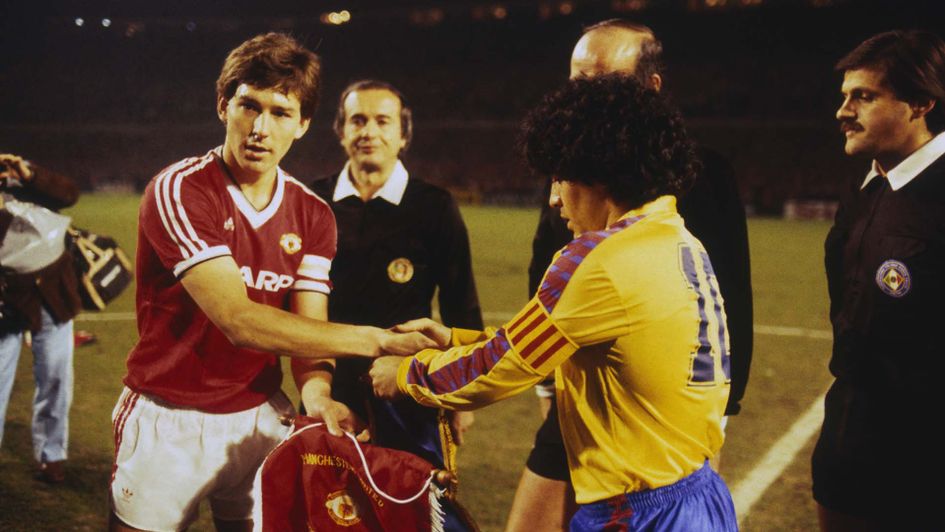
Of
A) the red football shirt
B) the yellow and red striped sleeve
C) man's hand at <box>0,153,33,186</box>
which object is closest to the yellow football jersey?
the yellow and red striped sleeve

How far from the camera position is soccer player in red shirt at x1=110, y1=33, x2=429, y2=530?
2451 millimetres

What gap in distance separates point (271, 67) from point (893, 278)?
225cm

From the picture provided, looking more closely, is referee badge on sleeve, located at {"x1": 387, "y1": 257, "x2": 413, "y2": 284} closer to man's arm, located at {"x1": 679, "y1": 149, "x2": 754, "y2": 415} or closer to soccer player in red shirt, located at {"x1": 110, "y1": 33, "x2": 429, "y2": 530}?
soccer player in red shirt, located at {"x1": 110, "y1": 33, "x2": 429, "y2": 530}

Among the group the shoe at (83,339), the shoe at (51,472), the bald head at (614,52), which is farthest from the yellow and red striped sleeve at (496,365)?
the shoe at (83,339)

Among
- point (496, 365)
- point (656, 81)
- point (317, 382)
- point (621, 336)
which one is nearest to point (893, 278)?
point (656, 81)

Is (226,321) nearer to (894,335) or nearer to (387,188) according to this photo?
(387,188)

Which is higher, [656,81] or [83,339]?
[656,81]

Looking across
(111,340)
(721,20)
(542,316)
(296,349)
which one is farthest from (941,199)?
(721,20)

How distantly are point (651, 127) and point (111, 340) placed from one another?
825 cm

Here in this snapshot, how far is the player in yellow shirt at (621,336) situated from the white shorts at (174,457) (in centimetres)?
75

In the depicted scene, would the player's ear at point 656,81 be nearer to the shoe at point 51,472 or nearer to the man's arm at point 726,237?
the man's arm at point 726,237

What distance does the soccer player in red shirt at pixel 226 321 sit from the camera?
2.45m

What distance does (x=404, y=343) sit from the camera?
255 cm

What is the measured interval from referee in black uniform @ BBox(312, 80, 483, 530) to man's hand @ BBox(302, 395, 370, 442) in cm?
94
